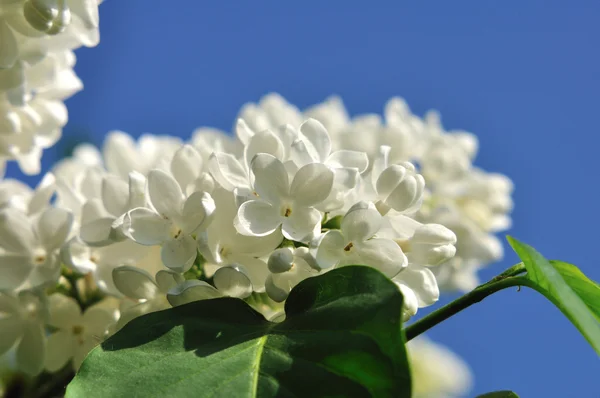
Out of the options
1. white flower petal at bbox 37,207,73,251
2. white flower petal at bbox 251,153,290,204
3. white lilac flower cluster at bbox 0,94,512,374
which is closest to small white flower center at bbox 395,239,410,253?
white lilac flower cluster at bbox 0,94,512,374

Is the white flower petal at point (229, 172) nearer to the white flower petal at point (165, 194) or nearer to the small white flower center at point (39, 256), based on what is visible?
the white flower petal at point (165, 194)

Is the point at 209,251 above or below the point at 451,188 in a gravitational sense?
below

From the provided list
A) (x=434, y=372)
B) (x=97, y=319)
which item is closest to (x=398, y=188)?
(x=97, y=319)

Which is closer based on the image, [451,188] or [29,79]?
[29,79]

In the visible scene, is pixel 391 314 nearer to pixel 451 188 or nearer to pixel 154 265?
pixel 154 265

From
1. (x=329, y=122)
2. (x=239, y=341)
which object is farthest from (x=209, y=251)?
(x=329, y=122)

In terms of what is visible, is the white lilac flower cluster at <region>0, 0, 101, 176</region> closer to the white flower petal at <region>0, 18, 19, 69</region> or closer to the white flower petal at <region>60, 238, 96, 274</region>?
the white flower petal at <region>0, 18, 19, 69</region>
